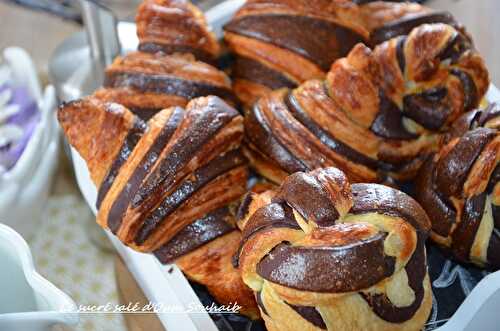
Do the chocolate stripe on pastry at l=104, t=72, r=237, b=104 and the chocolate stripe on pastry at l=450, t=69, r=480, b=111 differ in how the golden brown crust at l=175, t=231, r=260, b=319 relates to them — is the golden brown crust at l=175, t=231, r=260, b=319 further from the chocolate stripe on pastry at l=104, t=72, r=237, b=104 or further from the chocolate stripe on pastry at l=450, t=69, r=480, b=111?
the chocolate stripe on pastry at l=450, t=69, r=480, b=111

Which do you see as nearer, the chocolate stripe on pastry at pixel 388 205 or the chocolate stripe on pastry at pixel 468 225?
the chocolate stripe on pastry at pixel 388 205

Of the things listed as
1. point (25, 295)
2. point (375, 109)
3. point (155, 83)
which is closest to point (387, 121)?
point (375, 109)

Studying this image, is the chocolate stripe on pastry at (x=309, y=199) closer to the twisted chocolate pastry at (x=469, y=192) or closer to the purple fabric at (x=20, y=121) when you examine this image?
the twisted chocolate pastry at (x=469, y=192)

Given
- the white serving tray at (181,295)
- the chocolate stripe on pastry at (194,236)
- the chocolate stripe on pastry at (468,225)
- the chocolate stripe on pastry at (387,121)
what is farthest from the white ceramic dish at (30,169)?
the chocolate stripe on pastry at (468,225)

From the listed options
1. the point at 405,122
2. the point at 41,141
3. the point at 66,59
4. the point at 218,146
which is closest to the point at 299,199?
the point at 218,146

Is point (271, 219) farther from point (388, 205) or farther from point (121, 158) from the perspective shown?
point (121, 158)

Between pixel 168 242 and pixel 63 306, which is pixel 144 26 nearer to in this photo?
pixel 168 242
